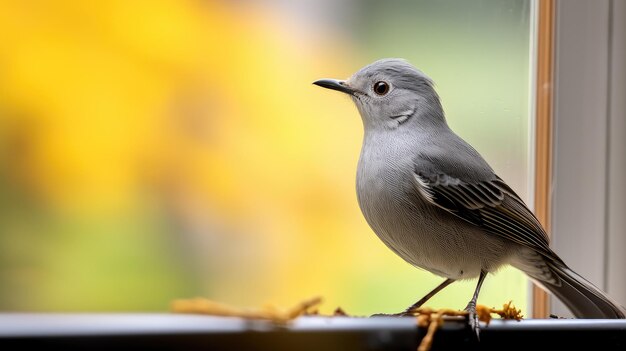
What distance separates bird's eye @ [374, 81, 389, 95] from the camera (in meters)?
1.40

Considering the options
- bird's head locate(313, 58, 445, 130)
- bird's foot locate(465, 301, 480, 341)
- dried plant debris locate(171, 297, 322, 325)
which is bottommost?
bird's foot locate(465, 301, 480, 341)

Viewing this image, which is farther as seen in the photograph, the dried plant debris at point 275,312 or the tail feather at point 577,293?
the tail feather at point 577,293

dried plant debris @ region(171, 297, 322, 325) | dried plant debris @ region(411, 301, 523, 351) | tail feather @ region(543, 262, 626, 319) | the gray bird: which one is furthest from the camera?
tail feather @ region(543, 262, 626, 319)

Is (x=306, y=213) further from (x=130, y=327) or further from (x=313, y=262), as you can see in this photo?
(x=130, y=327)

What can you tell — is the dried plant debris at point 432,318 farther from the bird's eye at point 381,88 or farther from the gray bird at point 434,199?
the bird's eye at point 381,88

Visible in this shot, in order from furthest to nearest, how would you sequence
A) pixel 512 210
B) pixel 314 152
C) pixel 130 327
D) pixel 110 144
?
pixel 314 152 → pixel 110 144 → pixel 512 210 → pixel 130 327

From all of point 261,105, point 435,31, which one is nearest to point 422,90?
point 435,31

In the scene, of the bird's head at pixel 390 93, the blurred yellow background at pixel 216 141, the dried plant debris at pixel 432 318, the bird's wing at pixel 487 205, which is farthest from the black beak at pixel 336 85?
the dried plant debris at pixel 432 318

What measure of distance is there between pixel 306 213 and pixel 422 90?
41 cm

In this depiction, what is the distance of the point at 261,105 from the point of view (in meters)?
1.59

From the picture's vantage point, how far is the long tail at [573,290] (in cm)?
137

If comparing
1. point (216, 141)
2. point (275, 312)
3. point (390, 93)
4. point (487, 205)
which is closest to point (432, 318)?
point (275, 312)

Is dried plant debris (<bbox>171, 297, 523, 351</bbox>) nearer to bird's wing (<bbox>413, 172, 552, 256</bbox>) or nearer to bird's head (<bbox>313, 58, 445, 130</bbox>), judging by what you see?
bird's wing (<bbox>413, 172, 552, 256</bbox>)

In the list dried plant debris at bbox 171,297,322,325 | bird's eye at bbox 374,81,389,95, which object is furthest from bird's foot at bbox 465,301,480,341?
bird's eye at bbox 374,81,389,95
